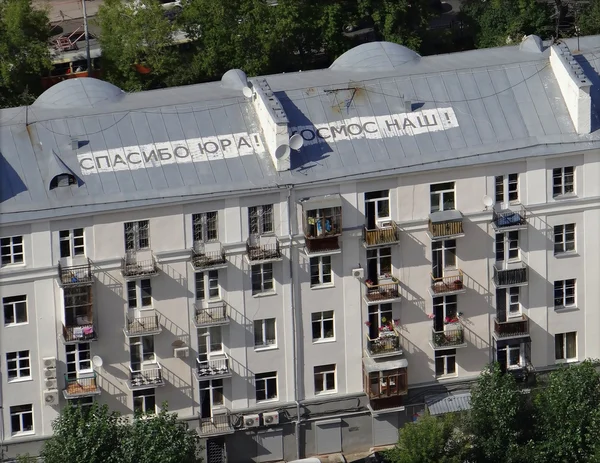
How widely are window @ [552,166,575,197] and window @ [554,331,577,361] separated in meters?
7.95

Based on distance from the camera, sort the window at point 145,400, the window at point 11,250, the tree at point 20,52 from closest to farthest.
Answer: the window at point 11,250, the window at point 145,400, the tree at point 20,52

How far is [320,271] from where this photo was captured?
93.9 metres

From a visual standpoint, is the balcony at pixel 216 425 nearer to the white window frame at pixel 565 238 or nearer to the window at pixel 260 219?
the window at pixel 260 219

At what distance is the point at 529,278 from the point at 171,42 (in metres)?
35.2

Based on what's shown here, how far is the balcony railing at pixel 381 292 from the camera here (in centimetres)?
9406

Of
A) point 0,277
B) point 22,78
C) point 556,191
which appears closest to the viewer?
point 0,277

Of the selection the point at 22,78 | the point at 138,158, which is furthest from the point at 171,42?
the point at 138,158

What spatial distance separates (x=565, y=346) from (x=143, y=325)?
23.1m

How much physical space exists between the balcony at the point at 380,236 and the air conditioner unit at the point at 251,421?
10.7 m

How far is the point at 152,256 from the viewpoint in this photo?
91.3 m

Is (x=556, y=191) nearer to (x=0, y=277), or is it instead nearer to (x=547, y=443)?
(x=547, y=443)

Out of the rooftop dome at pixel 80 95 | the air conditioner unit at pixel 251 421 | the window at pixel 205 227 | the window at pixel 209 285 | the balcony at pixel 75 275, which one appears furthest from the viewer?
the rooftop dome at pixel 80 95

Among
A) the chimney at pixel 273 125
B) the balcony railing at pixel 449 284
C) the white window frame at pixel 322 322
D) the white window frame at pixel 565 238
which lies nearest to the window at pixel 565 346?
the white window frame at pixel 565 238

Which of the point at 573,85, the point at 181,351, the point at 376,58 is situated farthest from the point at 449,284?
the point at 181,351
